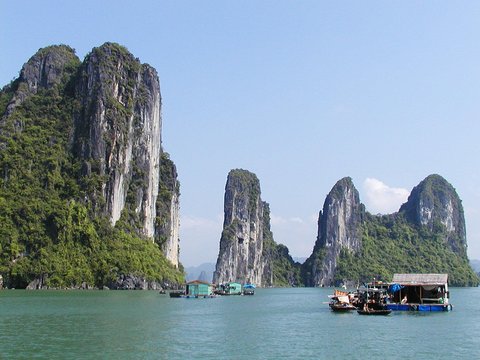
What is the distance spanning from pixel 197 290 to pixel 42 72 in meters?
66.7

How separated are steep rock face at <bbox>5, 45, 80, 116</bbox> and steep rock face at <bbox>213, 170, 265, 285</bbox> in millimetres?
56818

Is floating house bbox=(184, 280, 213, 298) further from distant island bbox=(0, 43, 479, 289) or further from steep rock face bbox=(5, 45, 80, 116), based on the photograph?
steep rock face bbox=(5, 45, 80, 116)

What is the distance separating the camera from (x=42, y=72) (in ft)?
429

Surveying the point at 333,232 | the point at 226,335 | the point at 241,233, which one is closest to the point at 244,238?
the point at 241,233

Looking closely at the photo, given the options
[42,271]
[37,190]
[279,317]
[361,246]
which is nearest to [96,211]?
[37,190]

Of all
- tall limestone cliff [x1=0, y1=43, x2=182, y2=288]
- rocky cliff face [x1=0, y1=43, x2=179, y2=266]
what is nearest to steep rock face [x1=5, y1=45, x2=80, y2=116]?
rocky cliff face [x1=0, y1=43, x2=179, y2=266]

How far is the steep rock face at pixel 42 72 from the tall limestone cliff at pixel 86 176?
0.65 ft

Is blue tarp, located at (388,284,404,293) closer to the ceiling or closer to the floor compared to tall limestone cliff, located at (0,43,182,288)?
closer to the floor

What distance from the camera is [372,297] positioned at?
55.1m

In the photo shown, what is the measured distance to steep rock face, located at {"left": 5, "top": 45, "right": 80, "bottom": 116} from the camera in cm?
12788

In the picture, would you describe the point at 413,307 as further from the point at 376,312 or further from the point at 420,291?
the point at 376,312

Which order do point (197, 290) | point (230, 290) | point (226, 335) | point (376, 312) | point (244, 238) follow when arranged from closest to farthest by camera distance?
point (226, 335) < point (376, 312) < point (197, 290) < point (230, 290) < point (244, 238)

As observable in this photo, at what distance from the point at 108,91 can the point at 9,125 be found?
59.6 feet

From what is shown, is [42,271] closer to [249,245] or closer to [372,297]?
[372,297]
